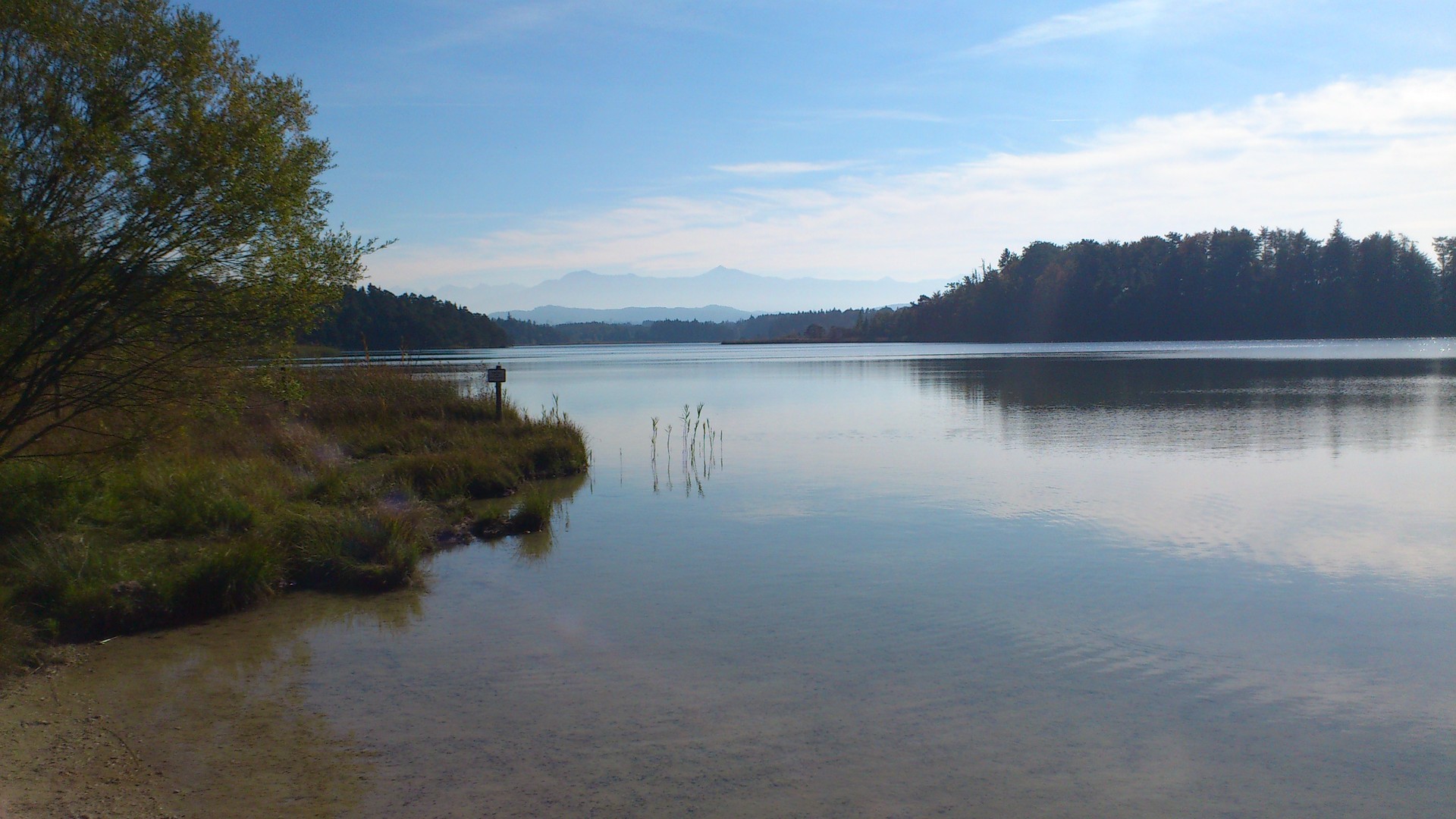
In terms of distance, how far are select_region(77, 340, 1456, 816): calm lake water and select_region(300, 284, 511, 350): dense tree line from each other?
208ft

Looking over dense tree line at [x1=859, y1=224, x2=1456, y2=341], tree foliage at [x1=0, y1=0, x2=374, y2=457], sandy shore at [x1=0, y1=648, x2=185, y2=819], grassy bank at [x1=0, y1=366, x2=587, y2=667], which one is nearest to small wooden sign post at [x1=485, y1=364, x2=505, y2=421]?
grassy bank at [x1=0, y1=366, x2=587, y2=667]

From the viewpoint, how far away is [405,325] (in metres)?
90.1

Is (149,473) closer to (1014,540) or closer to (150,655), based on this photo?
(150,655)

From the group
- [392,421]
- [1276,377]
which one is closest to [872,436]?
[392,421]

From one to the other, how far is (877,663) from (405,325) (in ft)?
293

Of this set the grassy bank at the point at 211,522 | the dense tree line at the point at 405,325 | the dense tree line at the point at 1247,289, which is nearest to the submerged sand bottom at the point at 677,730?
the grassy bank at the point at 211,522

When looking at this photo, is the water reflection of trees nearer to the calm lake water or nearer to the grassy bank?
the calm lake water

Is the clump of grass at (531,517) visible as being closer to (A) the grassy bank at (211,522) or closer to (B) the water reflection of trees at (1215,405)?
(A) the grassy bank at (211,522)

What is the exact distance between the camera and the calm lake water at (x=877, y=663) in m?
4.86

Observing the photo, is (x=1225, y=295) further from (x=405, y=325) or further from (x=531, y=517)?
(x=531, y=517)

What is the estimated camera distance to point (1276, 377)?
36.7 metres

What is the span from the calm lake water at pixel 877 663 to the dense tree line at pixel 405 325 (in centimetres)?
6329

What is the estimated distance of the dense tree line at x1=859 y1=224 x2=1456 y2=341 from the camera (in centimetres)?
10350

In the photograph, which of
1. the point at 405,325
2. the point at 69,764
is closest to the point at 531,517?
the point at 69,764
